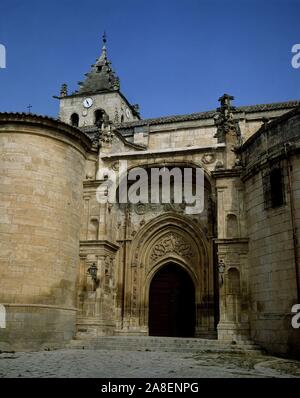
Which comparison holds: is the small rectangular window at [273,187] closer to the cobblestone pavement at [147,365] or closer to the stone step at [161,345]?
the stone step at [161,345]

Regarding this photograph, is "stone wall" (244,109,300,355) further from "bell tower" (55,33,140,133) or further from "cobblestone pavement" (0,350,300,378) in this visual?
"bell tower" (55,33,140,133)

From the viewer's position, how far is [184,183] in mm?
Result: 16609

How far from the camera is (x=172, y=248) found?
16328 mm

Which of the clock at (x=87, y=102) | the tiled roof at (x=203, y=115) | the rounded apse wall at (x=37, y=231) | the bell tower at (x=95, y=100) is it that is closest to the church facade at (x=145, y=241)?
the rounded apse wall at (x=37, y=231)

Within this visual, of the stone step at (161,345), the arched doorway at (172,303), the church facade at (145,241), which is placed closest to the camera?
the stone step at (161,345)

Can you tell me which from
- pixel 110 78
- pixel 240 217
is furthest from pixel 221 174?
pixel 110 78

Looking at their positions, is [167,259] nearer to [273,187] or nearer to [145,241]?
[145,241]

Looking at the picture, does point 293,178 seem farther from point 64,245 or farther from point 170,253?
point 64,245

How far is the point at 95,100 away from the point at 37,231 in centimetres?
2741

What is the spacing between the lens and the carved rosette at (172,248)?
16.1 m

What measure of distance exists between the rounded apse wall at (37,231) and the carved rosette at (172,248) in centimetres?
322

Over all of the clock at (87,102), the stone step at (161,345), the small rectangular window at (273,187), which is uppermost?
the clock at (87,102)

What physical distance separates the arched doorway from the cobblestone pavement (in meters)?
4.28

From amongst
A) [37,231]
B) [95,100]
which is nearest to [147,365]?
[37,231]
